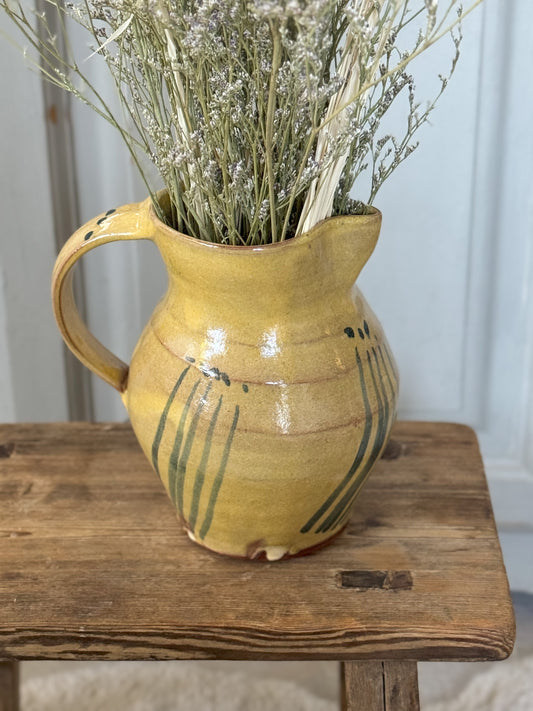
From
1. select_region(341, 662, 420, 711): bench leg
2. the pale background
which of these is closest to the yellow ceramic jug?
select_region(341, 662, 420, 711): bench leg

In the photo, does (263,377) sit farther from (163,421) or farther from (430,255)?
(430,255)

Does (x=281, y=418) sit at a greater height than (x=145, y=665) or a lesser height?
greater

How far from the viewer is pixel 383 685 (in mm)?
600

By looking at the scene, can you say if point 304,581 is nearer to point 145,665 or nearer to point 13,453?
point 13,453

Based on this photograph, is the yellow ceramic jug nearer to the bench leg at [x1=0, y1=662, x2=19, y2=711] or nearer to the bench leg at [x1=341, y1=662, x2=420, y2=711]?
the bench leg at [x1=341, y1=662, x2=420, y2=711]

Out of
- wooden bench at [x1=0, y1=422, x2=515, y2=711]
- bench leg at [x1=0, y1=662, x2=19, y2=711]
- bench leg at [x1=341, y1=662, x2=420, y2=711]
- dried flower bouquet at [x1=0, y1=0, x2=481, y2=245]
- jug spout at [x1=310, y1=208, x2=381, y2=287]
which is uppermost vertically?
dried flower bouquet at [x1=0, y1=0, x2=481, y2=245]

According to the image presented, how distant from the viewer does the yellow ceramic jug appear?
1.85 ft

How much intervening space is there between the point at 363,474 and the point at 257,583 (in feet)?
0.38

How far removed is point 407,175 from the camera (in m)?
1.01

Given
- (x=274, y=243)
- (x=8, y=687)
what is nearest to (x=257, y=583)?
(x=274, y=243)

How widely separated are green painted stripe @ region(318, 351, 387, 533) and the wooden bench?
0.04 meters

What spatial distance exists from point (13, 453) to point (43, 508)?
108mm

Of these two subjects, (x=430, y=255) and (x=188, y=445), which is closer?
(x=188, y=445)

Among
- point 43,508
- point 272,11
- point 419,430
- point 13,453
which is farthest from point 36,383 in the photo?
point 272,11
